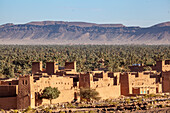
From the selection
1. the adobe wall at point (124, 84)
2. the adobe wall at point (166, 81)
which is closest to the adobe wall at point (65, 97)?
the adobe wall at point (124, 84)

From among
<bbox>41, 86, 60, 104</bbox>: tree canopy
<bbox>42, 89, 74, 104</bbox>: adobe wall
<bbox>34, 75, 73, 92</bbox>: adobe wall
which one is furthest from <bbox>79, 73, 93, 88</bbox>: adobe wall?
<bbox>41, 86, 60, 104</bbox>: tree canopy

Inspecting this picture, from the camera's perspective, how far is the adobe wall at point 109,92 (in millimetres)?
51494

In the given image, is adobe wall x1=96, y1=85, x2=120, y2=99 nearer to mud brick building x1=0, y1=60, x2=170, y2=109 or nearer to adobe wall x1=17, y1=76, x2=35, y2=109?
mud brick building x1=0, y1=60, x2=170, y2=109

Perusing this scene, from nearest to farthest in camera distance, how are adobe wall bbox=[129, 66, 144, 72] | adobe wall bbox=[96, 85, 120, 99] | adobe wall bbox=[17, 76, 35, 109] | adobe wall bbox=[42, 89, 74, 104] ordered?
adobe wall bbox=[17, 76, 35, 109] < adobe wall bbox=[42, 89, 74, 104] < adobe wall bbox=[96, 85, 120, 99] < adobe wall bbox=[129, 66, 144, 72]

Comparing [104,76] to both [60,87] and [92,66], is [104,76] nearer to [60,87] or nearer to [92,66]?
[60,87]

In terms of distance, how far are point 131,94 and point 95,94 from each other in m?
6.19

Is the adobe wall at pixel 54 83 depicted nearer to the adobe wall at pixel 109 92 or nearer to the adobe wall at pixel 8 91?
the adobe wall at pixel 8 91

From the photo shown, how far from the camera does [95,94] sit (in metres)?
49.0

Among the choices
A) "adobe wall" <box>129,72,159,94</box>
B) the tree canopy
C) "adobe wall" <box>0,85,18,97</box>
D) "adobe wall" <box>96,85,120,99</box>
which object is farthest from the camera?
"adobe wall" <box>129,72,159,94</box>

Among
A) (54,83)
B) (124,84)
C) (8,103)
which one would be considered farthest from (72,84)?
(8,103)

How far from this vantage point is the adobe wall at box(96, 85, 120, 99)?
51.5m

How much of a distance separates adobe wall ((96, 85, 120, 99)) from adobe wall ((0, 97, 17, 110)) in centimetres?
1013

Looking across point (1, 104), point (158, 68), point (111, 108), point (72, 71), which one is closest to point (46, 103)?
point (1, 104)

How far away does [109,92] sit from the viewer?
52.5 m
